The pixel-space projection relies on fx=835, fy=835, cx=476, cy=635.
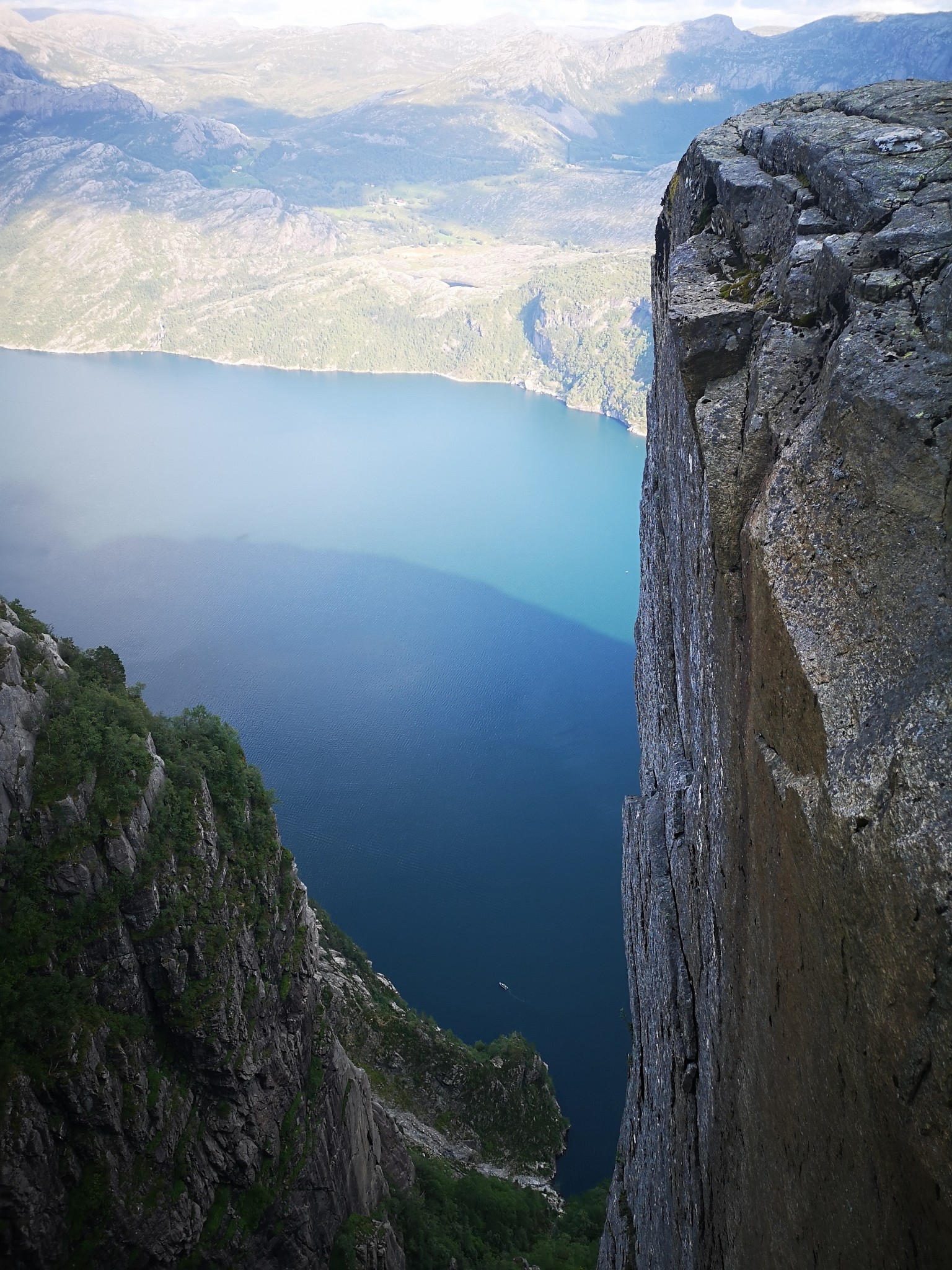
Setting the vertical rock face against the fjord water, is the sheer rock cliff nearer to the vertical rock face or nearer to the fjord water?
the vertical rock face

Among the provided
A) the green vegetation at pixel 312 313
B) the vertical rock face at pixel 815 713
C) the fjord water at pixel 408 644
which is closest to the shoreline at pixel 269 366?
the green vegetation at pixel 312 313

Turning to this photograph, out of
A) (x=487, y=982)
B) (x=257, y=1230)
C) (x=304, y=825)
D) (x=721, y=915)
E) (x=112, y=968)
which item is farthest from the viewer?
(x=304, y=825)

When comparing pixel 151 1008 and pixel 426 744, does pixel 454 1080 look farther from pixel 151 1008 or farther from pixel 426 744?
pixel 426 744

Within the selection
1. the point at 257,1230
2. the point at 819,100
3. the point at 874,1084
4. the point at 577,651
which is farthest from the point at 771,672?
the point at 577,651

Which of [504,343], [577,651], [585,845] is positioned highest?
[504,343]

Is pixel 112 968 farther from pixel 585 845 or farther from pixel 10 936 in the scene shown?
pixel 585 845

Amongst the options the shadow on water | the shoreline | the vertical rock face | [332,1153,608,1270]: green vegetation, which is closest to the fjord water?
the shadow on water
